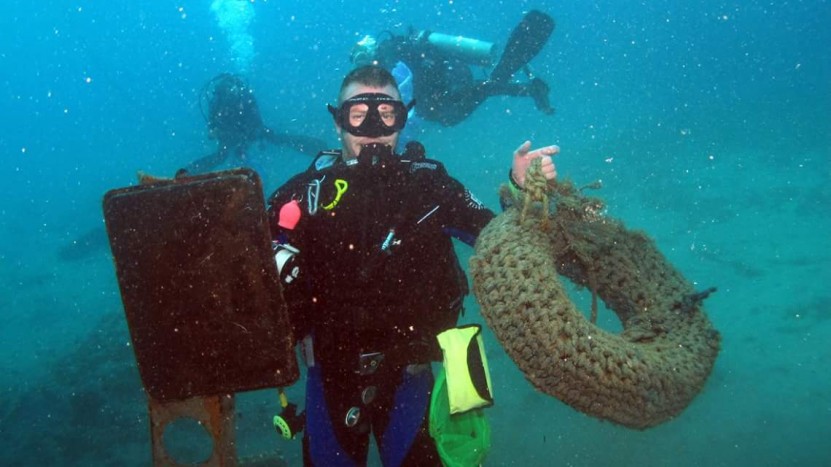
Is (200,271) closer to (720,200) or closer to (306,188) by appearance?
(306,188)

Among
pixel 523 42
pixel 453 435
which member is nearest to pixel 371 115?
pixel 453 435

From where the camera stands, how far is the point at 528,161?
2.81m

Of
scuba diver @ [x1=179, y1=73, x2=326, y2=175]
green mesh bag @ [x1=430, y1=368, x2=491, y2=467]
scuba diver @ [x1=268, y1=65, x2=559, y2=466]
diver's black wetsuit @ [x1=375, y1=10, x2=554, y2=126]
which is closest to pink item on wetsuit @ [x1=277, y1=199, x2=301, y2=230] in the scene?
scuba diver @ [x1=268, y1=65, x2=559, y2=466]

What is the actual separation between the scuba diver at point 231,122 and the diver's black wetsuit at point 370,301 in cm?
858

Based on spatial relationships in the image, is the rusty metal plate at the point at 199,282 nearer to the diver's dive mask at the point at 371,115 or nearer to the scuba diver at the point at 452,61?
the diver's dive mask at the point at 371,115

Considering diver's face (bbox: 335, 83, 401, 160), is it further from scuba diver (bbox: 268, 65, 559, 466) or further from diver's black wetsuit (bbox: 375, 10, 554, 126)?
diver's black wetsuit (bbox: 375, 10, 554, 126)

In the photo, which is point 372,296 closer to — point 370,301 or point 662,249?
point 370,301

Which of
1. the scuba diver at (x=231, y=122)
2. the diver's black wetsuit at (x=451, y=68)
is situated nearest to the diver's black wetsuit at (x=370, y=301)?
the diver's black wetsuit at (x=451, y=68)

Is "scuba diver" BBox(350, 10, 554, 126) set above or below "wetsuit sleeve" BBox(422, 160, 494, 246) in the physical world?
above

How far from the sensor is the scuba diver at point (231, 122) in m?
10.7

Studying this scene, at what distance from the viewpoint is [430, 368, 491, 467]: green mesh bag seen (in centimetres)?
277

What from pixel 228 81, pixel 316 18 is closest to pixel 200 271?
pixel 228 81

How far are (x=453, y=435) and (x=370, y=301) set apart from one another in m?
0.98

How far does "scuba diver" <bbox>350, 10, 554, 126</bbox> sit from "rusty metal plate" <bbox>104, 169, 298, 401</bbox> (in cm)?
922
